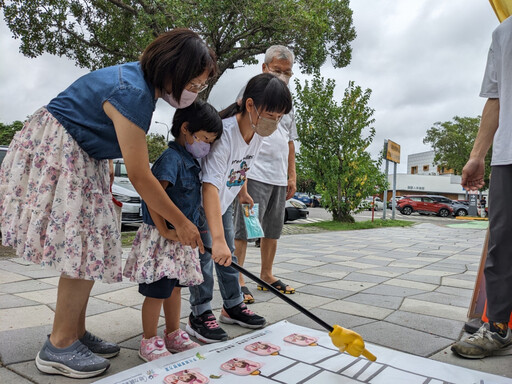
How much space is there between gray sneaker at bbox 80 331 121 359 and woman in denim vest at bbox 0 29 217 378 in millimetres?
140

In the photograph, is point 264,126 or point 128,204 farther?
point 128,204

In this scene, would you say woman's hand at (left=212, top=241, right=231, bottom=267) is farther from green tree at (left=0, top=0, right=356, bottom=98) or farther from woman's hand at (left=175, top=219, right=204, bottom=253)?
green tree at (left=0, top=0, right=356, bottom=98)

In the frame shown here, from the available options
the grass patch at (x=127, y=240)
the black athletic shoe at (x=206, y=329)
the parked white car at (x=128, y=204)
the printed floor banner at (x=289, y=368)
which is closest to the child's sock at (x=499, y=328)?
the printed floor banner at (x=289, y=368)

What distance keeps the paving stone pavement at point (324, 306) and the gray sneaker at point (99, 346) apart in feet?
0.11

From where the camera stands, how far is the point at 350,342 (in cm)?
145

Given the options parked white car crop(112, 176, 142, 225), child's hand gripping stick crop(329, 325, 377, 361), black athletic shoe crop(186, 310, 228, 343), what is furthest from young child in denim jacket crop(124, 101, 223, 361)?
parked white car crop(112, 176, 142, 225)

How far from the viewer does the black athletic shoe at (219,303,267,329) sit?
1972mm

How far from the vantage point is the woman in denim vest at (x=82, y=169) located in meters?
1.31

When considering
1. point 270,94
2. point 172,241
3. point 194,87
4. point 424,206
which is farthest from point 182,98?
point 424,206

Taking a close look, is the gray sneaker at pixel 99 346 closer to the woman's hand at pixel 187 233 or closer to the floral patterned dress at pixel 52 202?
the floral patterned dress at pixel 52 202

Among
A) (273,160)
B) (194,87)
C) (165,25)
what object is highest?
(165,25)

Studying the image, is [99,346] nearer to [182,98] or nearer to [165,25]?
[182,98]

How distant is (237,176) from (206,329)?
2.23 ft

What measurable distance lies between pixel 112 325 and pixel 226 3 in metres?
7.16
